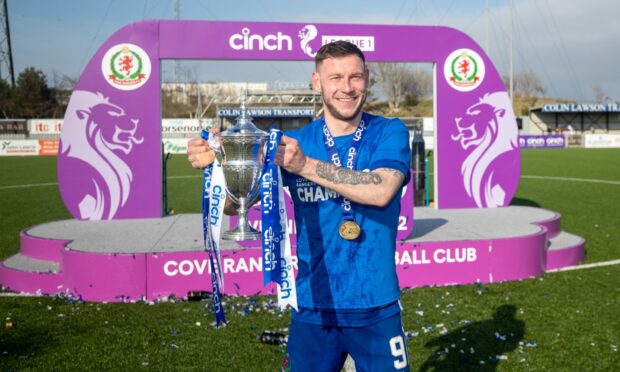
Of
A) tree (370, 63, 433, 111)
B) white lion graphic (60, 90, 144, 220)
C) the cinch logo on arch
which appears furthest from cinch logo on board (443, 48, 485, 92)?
tree (370, 63, 433, 111)

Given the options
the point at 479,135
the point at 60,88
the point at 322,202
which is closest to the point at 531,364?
the point at 322,202

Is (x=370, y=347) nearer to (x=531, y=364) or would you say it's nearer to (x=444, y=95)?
(x=531, y=364)

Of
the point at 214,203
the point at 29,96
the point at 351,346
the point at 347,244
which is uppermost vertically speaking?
the point at 29,96

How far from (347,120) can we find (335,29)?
→ 7614 millimetres

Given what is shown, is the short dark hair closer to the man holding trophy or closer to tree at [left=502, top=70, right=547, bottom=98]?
the man holding trophy

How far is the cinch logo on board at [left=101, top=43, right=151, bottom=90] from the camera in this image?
9.17 metres

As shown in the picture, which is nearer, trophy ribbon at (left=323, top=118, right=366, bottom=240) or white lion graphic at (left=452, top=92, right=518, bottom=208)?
trophy ribbon at (left=323, top=118, right=366, bottom=240)

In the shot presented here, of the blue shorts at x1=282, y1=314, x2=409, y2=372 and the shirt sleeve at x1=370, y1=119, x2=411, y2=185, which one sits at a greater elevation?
the shirt sleeve at x1=370, y1=119, x2=411, y2=185

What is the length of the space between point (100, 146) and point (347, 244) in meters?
7.73

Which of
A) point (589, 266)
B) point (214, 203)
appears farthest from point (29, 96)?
point (214, 203)

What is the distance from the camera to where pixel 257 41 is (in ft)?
30.8

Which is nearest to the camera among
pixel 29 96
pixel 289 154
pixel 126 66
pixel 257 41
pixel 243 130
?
pixel 289 154

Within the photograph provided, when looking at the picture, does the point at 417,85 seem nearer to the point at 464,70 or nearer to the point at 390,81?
the point at 390,81

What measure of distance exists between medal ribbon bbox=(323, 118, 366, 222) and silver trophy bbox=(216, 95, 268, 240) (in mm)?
261
